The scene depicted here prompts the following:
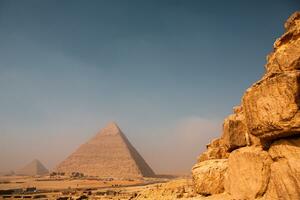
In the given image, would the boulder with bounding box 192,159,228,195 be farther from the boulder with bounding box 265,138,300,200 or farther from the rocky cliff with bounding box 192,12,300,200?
the boulder with bounding box 265,138,300,200

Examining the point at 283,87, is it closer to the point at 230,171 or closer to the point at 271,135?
the point at 271,135

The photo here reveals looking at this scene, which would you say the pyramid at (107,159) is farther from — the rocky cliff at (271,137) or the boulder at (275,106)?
the boulder at (275,106)

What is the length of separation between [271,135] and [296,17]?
8.44 ft

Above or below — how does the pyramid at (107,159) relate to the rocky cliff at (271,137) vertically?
above

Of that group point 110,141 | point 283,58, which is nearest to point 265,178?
point 283,58

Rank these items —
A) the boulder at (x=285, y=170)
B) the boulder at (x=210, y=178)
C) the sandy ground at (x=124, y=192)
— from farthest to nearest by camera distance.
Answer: the sandy ground at (x=124, y=192) → the boulder at (x=210, y=178) → the boulder at (x=285, y=170)

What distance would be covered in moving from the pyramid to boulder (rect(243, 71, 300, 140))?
86403 millimetres

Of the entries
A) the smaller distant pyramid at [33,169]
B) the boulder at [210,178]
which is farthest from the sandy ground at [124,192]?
the smaller distant pyramid at [33,169]

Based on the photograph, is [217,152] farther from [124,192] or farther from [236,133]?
[124,192]

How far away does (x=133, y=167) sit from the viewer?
94125 millimetres

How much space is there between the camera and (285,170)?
478 cm

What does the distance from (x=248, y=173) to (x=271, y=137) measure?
93 centimetres

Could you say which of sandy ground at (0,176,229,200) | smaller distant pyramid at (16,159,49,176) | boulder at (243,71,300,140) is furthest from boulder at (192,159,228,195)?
smaller distant pyramid at (16,159,49,176)

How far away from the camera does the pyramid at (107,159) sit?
94938 millimetres
